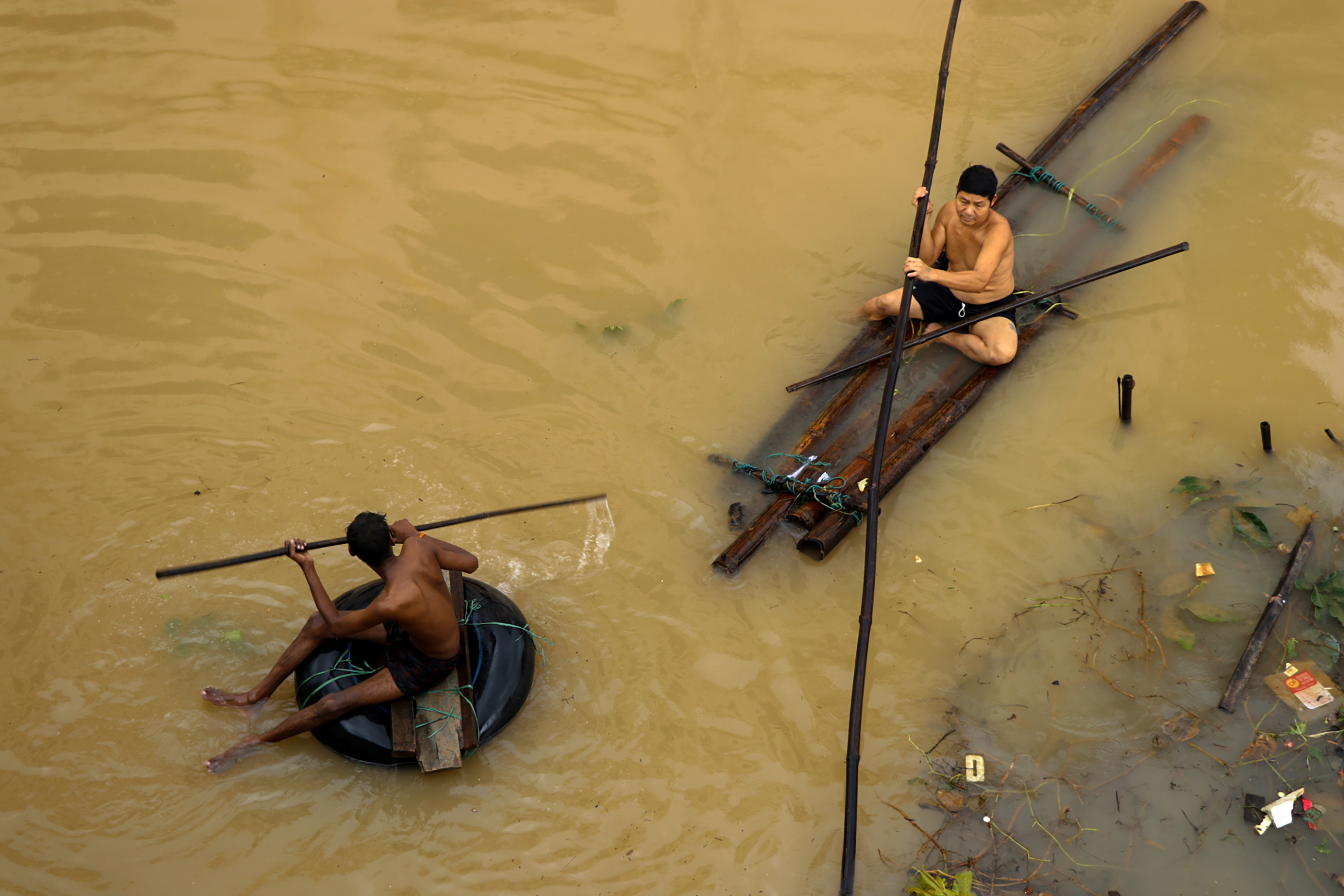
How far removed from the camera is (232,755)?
4535 mm

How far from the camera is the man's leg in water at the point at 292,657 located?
448 centimetres

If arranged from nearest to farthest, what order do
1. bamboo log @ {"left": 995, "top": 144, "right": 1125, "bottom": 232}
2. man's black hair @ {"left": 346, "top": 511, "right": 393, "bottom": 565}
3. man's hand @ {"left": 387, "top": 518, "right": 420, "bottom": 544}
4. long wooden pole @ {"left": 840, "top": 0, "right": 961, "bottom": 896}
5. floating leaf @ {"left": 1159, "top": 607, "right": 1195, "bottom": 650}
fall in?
1. long wooden pole @ {"left": 840, "top": 0, "right": 961, "bottom": 896}
2. man's black hair @ {"left": 346, "top": 511, "right": 393, "bottom": 565}
3. man's hand @ {"left": 387, "top": 518, "right": 420, "bottom": 544}
4. floating leaf @ {"left": 1159, "top": 607, "right": 1195, "bottom": 650}
5. bamboo log @ {"left": 995, "top": 144, "right": 1125, "bottom": 232}

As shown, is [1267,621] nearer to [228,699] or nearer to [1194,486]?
[1194,486]

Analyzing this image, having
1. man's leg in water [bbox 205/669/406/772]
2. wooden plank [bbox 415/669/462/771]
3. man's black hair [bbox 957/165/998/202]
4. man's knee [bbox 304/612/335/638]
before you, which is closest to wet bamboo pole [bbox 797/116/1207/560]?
man's black hair [bbox 957/165/998/202]

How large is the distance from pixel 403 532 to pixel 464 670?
2.38ft

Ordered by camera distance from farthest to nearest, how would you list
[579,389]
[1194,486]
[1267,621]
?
[579,389] → [1194,486] → [1267,621]

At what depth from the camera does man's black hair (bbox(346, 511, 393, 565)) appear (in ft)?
13.0

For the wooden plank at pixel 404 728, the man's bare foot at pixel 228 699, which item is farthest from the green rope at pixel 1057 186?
the man's bare foot at pixel 228 699

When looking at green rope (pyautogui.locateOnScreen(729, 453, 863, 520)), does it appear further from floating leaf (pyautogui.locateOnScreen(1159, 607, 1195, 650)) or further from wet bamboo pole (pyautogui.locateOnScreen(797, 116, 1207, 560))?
floating leaf (pyautogui.locateOnScreen(1159, 607, 1195, 650))

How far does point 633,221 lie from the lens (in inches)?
257

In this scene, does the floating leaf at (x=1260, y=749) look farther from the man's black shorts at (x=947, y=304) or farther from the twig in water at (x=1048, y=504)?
the man's black shorts at (x=947, y=304)

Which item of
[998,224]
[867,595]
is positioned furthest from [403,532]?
[998,224]

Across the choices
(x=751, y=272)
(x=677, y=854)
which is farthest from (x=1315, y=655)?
(x=751, y=272)

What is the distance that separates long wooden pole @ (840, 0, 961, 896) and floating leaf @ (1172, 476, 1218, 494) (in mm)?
1771
